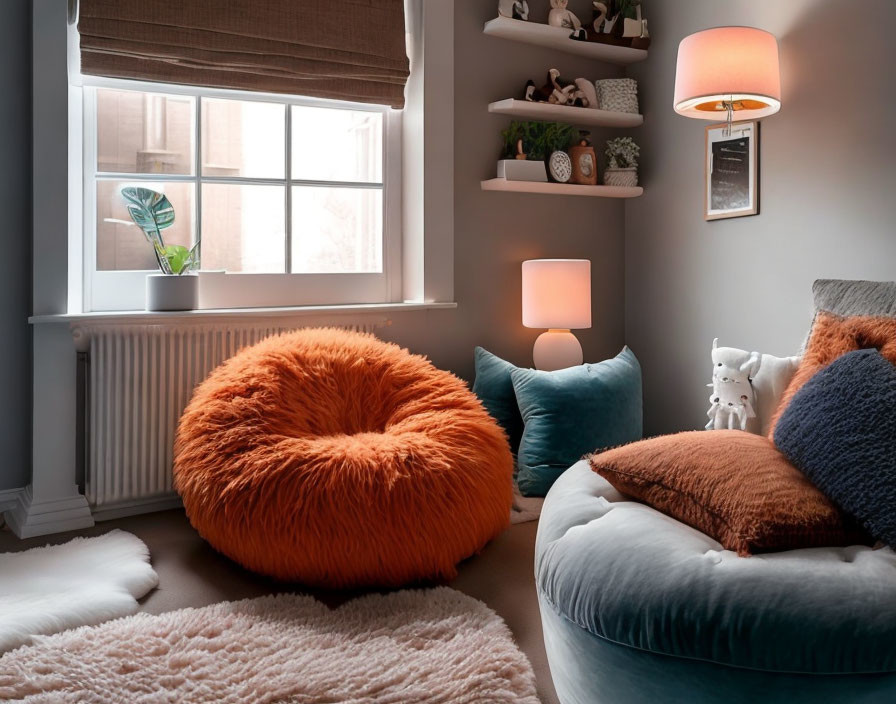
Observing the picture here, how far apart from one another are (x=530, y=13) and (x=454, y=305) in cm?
132

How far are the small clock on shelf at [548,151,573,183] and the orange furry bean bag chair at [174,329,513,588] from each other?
1.24 m

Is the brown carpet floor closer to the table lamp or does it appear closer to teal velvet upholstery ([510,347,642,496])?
teal velvet upholstery ([510,347,642,496])

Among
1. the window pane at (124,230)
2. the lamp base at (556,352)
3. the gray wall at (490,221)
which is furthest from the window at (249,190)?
the lamp base at (556,352)

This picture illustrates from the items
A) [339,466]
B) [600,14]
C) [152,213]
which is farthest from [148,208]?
[600,14]

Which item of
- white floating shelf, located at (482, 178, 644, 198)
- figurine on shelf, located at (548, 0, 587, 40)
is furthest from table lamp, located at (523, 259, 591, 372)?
figurine on shelf, located at (548, 0, 587, 40)

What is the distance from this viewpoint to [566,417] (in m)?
2.94

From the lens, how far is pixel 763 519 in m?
1.40

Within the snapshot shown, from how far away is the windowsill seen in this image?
2.61 m

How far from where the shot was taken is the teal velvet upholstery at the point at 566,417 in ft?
9.62

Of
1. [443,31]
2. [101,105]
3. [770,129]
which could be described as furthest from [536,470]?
[101,105]

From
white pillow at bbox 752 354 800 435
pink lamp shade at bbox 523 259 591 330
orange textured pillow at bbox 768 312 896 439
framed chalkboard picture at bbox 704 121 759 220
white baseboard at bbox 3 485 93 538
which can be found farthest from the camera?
pink lamp shade at bbox 523 259 591 330

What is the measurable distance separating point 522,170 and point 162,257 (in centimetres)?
150

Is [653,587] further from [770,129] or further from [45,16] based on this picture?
[45,16]

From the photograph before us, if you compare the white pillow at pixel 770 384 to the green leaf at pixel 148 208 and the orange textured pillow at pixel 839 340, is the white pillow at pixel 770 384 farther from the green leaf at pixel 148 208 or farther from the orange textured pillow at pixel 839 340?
the green leaf at pixel 148 208
